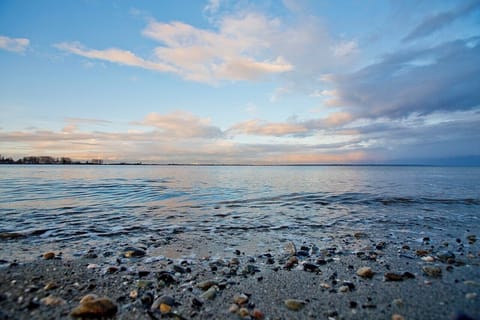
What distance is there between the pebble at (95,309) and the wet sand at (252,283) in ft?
0.05

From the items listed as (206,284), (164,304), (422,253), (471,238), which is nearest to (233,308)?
(206,284)

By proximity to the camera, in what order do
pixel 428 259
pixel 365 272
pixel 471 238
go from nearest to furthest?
pixel 365 272, pixel 428 259, pixel 471 238

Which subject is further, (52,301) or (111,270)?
(111,270)

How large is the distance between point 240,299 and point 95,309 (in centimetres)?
221

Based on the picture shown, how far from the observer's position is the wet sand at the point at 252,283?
360cm

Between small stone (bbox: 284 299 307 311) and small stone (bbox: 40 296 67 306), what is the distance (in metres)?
3.65

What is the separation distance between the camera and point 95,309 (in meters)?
3.43

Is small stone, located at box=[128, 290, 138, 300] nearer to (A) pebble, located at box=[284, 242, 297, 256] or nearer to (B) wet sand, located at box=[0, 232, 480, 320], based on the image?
(B) wet sand, located at box=[0, 232, 480, 320]

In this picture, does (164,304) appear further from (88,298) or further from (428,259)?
(428,259)

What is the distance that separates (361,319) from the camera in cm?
344

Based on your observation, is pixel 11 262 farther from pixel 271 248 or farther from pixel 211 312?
pixel 271 248

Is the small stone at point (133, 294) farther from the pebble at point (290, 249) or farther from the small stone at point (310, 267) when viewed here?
the pebble at point (290, 249)

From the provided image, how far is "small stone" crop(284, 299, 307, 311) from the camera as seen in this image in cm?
375

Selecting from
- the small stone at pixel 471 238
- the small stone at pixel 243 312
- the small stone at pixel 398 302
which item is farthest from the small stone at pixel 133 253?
the small stone at pixel 471 238
